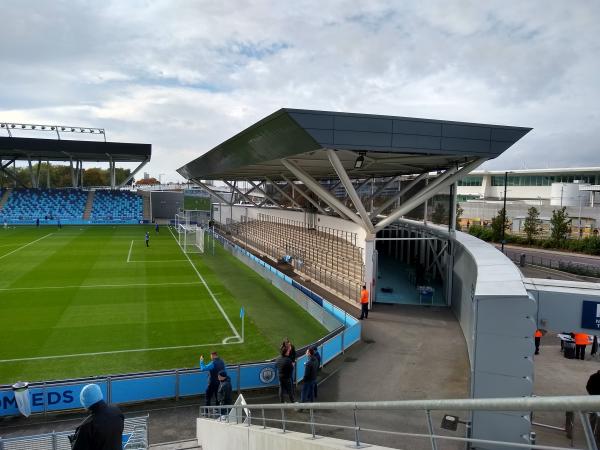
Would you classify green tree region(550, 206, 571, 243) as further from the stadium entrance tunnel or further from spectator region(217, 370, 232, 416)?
spectator region(217, 370, 232, 416)

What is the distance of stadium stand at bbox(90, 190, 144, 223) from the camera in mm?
64812

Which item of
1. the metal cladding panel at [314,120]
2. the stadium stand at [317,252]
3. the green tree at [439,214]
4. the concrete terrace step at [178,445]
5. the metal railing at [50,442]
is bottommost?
the concrete terrace step at [178,445]

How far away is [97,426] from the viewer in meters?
3.45

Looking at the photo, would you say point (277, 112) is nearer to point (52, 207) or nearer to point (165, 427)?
point (165, 427)

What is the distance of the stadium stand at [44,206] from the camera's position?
60375 millimetres

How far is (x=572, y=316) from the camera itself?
284 inches

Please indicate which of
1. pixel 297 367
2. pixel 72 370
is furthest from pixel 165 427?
pixel 72 370

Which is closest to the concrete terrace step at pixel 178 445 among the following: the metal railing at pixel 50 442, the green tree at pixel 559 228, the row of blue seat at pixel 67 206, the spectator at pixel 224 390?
the metal railing at pixel 50 442

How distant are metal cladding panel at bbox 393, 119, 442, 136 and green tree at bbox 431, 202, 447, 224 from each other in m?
8.76

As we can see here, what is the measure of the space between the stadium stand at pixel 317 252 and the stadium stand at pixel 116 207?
2986 cm

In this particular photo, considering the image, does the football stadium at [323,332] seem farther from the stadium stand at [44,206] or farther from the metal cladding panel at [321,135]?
the stadium stand at [44,206]

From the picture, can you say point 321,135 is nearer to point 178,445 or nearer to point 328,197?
point 328,197

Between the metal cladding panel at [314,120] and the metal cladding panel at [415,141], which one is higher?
the metal cladding panel at [314,120]

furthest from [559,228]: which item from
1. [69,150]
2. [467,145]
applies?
[69,150]
